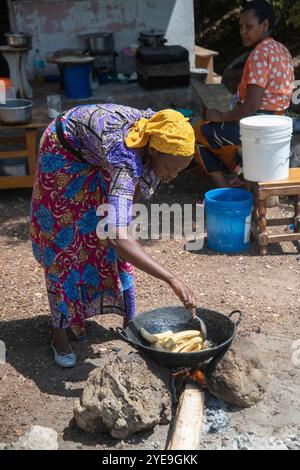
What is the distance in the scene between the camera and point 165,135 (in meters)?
3.56

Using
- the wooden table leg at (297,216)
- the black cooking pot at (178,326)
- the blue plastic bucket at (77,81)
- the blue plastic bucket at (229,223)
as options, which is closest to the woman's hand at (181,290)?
the black cooking pot at (178,326)

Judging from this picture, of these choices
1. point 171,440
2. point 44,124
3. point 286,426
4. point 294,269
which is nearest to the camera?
point 171,440

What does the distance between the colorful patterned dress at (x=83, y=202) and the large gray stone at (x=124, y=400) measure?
73 centimetres

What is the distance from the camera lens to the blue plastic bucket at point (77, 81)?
800 centimetres

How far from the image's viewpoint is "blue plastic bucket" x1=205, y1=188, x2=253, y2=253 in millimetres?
5957

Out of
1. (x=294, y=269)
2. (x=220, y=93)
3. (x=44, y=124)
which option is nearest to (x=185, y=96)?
(x=220, y=93)

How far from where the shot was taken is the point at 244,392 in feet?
12.8

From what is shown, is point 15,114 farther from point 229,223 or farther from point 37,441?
point 37,441

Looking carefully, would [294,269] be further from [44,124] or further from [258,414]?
[44,124]

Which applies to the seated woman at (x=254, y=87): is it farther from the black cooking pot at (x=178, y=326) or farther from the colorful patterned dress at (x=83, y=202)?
the black cooking pot at (x=178, y=326)

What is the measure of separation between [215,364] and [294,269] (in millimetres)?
2039

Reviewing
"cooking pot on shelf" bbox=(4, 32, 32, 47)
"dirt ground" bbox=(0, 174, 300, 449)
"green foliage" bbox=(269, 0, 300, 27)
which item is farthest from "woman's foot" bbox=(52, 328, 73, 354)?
"green foliage" bbox=(269, 0, 300, 27)

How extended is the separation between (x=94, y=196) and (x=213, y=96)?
4139 millimetres

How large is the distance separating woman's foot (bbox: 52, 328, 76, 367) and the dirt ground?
Result: 0.05 meters
